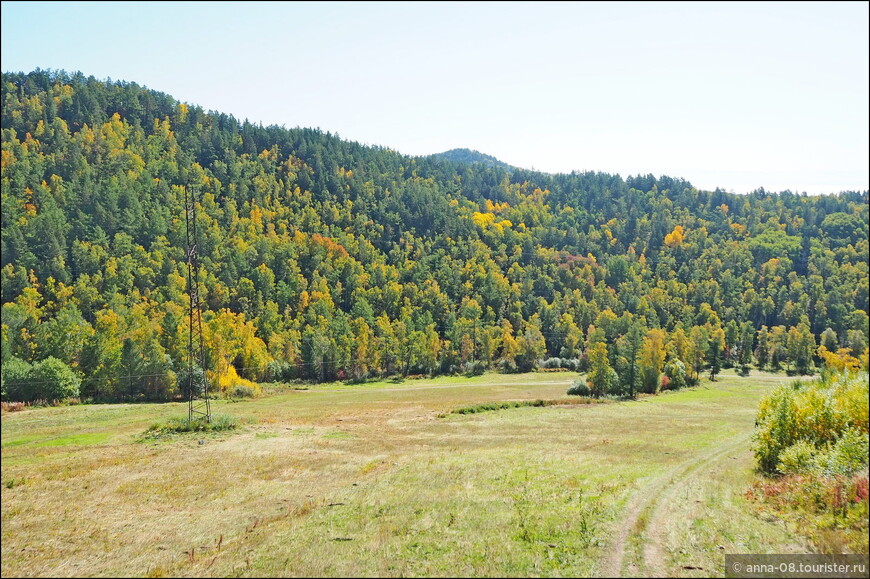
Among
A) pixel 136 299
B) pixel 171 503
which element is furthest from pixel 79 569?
pixel 136 299

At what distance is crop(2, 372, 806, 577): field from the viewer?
19391 millimetres

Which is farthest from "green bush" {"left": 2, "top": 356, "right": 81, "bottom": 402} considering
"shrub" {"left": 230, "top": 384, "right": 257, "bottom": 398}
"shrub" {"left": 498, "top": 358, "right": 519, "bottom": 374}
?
"shrub" {"left": 498, "top": 358, "right": 519, "bottom": 374}

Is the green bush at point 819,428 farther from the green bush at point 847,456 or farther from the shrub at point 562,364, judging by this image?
the shrub at point 562,364

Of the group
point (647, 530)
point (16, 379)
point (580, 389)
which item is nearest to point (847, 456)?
point (647, 530)

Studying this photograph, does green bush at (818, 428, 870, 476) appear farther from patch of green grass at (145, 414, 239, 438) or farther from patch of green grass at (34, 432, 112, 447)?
patch of green grass at (34, 432, 112, 447)

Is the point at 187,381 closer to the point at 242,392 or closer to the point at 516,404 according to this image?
the point at 242,392

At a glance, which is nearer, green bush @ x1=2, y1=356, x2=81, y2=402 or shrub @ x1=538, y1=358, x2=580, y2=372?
green bush @ x1=2, y1=356, x2=81, y2=402

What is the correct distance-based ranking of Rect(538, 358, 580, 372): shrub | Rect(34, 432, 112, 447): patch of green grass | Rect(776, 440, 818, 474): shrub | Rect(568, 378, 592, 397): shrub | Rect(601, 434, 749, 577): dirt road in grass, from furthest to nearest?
Rect(538, 358, 580, 372): shrub < Rect(568, 378, 592, 397): shrub < Rect(34, 432, 112, 447): patch of green grass < Rect(776, 440, 818, 474): shrub < Rect(601, 434, 749, 577): dirt road in grass

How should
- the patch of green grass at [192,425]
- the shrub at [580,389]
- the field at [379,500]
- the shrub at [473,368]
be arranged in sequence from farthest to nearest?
the shrub at [473,368] → the shrub at [580,389] → the patch of green grass at [192,425] → the field at [379,500]

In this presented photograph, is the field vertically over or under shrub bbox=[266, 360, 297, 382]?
over

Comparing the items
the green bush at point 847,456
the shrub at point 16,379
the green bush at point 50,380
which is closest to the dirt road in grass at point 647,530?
the green bush at point 847,456

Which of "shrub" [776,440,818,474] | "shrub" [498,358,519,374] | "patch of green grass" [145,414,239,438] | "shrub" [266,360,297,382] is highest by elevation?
"shrub" [776,440,818,474]

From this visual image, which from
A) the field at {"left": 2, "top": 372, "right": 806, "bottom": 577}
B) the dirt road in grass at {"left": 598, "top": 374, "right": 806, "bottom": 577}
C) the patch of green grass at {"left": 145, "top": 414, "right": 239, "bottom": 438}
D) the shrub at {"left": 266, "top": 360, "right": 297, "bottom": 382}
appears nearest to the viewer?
the dirt road in grass at {"left": 598, "top": 374, "right": 806, "bottom": 577}

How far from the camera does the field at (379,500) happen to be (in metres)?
19.4
